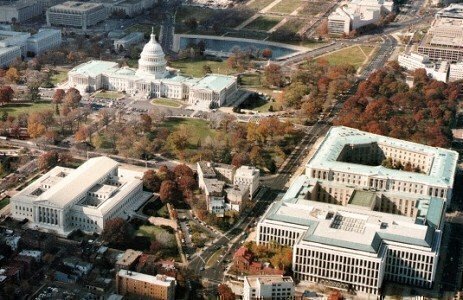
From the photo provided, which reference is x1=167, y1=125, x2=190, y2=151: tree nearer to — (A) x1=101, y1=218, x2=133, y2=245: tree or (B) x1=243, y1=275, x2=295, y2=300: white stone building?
(A) x1=101, y1=218, x2=133, y2=245: tree

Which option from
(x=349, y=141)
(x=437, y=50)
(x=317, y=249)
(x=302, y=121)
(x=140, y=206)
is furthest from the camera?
(x=437, y=50)

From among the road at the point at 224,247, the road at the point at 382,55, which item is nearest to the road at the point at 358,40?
the road at the point at 382,55

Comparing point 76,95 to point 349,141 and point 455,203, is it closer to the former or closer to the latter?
point 349,141

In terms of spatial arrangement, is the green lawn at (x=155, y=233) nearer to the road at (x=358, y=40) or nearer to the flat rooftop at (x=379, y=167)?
the flat rooftop at (x=379, y=167)

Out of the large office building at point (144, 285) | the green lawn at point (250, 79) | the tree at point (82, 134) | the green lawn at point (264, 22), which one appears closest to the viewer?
the large office building at point (144, 285)

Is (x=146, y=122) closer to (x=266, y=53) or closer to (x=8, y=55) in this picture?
(x=8, y=55)

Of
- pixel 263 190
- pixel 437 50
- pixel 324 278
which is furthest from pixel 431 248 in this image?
pixel 437 50
